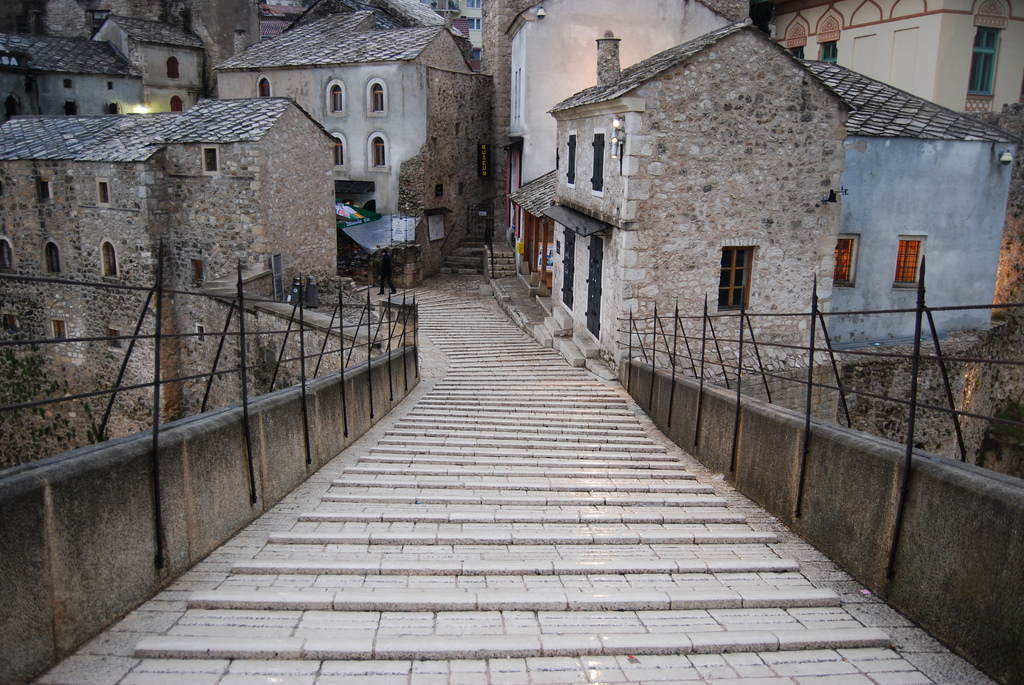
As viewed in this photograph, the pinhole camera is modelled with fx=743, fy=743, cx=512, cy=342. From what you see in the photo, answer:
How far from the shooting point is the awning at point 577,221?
14289 mm

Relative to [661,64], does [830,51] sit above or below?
above

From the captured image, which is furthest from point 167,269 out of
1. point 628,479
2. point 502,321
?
point 628,479

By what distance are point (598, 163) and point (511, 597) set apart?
36.9 ft

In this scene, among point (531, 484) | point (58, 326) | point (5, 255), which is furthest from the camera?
point (5, 255)

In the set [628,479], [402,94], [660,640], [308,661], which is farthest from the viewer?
[402,94]

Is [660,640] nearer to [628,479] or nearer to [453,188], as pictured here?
[628,479]

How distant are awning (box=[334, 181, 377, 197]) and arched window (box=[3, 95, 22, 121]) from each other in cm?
1591

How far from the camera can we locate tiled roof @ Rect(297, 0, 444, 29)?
32.8 m

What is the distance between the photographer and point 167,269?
21.0 m

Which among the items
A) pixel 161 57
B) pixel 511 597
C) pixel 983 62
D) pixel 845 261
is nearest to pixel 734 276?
pixel 845 261

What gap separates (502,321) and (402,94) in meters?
10.6

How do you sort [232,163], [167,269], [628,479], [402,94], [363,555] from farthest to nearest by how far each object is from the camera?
[402,94], [167,269], [232,163], [628,479], [363,555]

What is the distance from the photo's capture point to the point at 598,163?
48.4ft

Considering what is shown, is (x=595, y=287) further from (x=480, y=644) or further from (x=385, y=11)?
(x=385, y=11)
